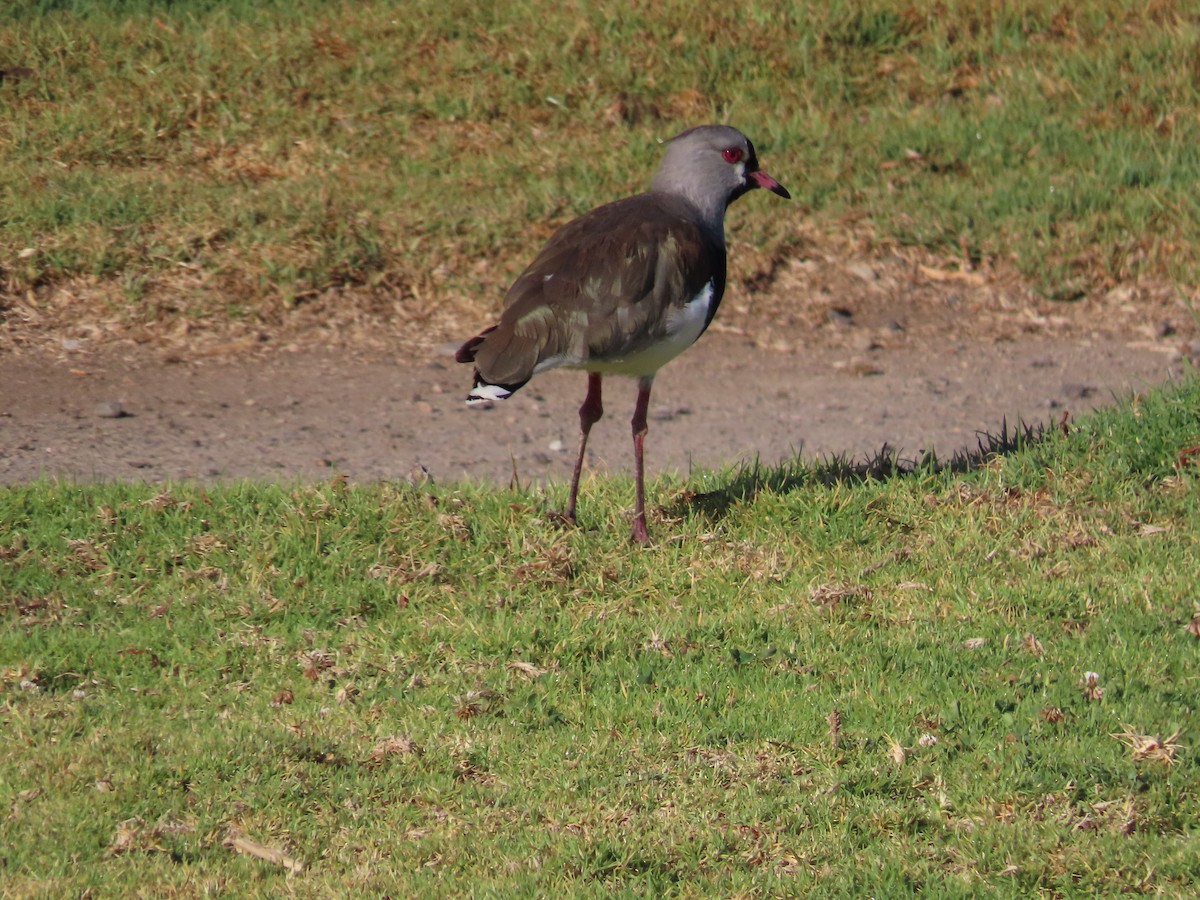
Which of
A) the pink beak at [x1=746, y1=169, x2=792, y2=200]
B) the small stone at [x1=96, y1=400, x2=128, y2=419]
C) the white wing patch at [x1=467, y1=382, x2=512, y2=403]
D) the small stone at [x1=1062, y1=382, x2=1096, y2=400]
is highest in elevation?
the pink beak at [x1=746, y1=169, x2=792, y2=200]

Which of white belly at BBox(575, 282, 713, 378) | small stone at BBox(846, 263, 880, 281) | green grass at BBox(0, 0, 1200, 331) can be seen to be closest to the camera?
white belly at BBox(575, 282, 713, 378)

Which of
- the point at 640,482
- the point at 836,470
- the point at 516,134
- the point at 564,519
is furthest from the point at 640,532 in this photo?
the point at 516,134

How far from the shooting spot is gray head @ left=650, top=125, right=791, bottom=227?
21.9 feet

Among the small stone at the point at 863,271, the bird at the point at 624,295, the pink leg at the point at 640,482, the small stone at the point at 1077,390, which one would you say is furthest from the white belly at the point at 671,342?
the small stone at the point at 863,271

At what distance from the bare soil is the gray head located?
118 cm

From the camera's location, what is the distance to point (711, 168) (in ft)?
22.0

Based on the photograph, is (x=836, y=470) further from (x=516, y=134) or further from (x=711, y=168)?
(x=516, y=134)

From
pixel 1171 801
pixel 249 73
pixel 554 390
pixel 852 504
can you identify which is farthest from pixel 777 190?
pixel 249 73

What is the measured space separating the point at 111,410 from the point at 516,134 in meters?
3.48

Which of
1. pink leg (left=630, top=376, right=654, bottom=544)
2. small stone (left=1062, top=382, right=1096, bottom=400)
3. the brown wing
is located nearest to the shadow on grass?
pink leg (left=630, top=376, right=654, bottom=544)

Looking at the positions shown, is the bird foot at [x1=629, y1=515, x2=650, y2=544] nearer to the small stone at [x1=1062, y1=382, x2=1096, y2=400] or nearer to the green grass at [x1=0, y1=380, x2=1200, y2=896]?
the green grass at [x1=0, y1=380, x2=1200, y2=896]

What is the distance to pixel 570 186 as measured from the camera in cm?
952

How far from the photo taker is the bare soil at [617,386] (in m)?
7.30

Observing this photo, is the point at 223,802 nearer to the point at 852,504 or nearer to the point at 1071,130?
the point at 852,504
